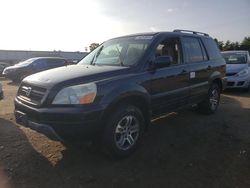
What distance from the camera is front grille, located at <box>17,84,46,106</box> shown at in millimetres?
4012

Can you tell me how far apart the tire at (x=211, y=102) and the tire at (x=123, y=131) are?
2.85 metres

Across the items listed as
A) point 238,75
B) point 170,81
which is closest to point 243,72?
point 238,75

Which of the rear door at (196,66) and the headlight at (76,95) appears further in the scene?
the rear door at (196,66)

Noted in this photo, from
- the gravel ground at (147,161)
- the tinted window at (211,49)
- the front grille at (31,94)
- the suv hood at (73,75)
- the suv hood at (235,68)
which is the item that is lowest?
the gravel ground at (147,161)

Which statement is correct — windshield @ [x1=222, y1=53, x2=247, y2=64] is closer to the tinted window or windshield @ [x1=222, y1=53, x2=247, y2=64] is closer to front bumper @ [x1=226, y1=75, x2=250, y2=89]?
front bumper @ [x1=226, y1=75, x2=250, y2=89]

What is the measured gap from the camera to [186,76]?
5.67 m

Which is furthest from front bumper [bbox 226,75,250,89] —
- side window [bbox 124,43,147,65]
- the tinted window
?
side window [bbox 124,43,147,65]

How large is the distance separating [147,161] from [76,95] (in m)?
1.44

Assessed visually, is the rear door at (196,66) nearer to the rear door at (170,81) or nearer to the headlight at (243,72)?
the rear door at (170,81)

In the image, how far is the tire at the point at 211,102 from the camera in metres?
6.95

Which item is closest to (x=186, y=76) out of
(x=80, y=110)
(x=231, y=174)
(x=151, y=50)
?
(x=151, y=50)

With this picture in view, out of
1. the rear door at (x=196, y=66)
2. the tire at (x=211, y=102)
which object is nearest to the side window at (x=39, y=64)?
the tire at (x=211, y=102)

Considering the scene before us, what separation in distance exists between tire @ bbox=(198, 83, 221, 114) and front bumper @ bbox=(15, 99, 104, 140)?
381 cm

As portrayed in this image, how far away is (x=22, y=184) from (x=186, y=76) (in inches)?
139
